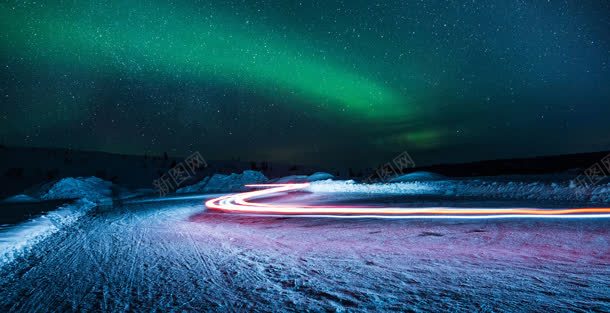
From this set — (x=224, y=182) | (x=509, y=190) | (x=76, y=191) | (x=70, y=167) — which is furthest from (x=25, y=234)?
(x=70, y=167)

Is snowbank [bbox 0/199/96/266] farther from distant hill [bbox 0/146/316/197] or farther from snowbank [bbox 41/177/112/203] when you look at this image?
distant hill [bbox 0/146/316/197]

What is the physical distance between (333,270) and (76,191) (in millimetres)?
37973

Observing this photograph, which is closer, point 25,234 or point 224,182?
point 25,234

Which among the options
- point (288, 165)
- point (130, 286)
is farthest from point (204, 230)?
point (288, 165)

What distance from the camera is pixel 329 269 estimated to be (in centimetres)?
540

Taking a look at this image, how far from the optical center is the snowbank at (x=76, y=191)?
33812mm

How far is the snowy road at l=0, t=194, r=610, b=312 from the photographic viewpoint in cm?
402

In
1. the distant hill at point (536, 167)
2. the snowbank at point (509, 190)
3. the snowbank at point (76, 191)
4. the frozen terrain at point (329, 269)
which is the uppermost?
the snowbank at point (76, 191)

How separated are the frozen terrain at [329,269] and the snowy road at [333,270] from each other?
Answer: 0.02 m

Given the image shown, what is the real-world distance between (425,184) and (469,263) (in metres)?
21.7

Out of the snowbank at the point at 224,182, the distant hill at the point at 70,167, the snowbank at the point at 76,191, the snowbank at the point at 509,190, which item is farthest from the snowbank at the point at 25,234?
the distant hill at the point at 70,167

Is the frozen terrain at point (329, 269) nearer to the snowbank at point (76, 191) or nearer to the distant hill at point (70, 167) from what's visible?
the snowbank at point (76, 191)

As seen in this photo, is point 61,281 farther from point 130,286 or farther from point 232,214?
point 232,214

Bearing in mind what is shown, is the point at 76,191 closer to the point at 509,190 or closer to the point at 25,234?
the point at 25,234
